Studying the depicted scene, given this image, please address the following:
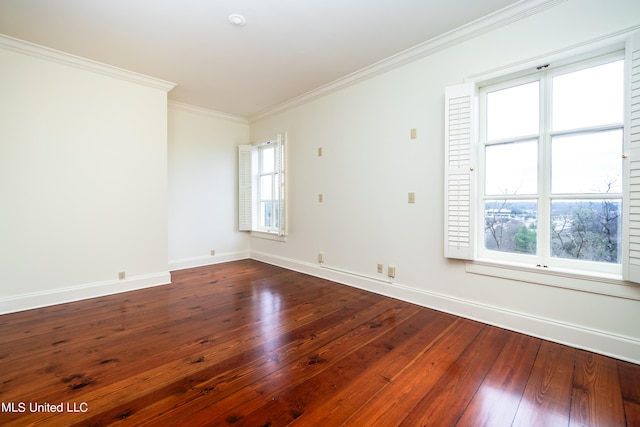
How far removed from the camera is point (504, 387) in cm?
165

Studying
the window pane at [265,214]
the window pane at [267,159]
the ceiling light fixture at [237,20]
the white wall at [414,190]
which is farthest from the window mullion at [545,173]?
the window pane at [265,214]

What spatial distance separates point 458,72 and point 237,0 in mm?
2095

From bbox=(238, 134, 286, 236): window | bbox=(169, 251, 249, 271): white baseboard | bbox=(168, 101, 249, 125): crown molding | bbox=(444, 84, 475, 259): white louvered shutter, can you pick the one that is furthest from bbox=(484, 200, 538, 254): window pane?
bbox=(168, 101, 249, 125): crown molding

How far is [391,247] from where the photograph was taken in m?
3.21

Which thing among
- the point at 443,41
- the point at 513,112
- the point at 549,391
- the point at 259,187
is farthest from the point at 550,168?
the point at 259,187

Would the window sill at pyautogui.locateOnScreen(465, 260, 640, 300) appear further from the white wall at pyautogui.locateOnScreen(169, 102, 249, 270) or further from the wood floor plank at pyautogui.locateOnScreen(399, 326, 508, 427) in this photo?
the white wall at pyautogui.locateOnScreen(169, 102, 249, 270)

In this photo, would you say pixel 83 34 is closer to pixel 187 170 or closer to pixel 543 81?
pixel 187 170

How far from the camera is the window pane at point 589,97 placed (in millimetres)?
2006

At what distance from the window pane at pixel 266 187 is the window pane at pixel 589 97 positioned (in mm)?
4066

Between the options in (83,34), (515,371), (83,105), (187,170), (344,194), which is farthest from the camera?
(187,170)

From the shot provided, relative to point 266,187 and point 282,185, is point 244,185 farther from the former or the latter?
point 282,185

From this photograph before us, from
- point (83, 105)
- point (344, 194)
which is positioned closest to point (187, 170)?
point (83, 105)

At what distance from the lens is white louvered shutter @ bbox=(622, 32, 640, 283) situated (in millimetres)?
1817

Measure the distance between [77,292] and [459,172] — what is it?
14.2 ft
